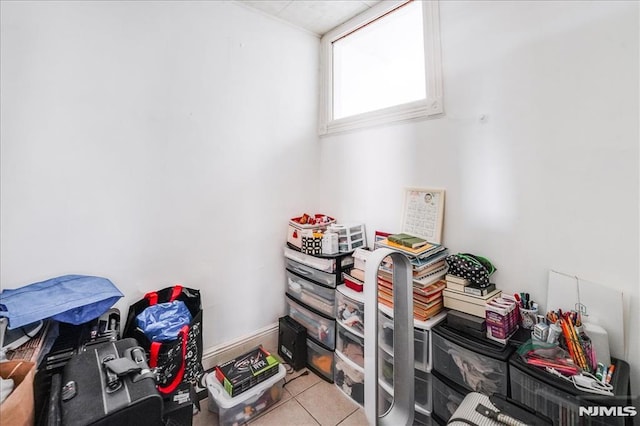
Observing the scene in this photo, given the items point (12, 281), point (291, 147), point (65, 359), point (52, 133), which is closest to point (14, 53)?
point (52, 133)

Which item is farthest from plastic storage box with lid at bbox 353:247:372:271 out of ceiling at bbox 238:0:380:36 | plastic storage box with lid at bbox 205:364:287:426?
ceiling at bbox 238:0:380:36

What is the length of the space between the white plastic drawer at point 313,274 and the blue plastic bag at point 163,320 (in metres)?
0.76

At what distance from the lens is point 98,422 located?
78 cm

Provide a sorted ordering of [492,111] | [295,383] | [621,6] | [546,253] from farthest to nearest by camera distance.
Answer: [295,383], [492,111], [546,253], [621,6]

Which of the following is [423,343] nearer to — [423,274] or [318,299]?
[423,274]

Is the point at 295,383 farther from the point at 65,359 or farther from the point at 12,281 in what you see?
the point at 12,281

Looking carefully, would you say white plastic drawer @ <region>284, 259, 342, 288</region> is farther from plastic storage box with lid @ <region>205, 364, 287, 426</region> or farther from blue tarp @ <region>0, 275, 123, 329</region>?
blue tarp @ <region>0, 275, 123, 329</region>

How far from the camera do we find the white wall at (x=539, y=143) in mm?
1031

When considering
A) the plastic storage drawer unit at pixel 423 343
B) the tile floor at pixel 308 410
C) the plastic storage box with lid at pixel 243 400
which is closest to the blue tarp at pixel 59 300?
the plastic storage box with lid at pixel 243 400

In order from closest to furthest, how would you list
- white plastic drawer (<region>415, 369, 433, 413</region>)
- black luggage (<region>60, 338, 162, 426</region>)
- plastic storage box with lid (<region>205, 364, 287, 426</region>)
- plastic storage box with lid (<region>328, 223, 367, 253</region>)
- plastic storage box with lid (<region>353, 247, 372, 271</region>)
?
black luggage (<region>60, 338, 162, 426</region>)
white plastic drawer (<region>415, 369, 433, 413</region>)
plastic storage box with lid (<region>205, 364, 287, 426</region>)
plastic storage box with lid (<region>353, 247, 372, 271</region>)
plastic storage box with lid (<region>328, 223, 367, 253</region>)

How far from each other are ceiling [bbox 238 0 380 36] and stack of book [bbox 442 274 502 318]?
6.08ft

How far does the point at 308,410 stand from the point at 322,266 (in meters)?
0.81

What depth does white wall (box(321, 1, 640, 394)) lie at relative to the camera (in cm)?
103

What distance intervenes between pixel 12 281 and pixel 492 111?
93.3 inches
